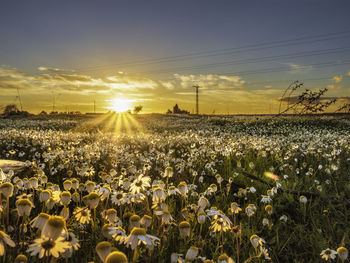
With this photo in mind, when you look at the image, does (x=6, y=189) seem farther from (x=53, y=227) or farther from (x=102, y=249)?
(x=102, y=249)

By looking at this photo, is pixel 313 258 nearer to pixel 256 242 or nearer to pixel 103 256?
pixel 256 242

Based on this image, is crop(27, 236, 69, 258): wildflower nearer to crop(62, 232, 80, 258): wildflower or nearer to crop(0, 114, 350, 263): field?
crop(0, 114, 350, 263): field

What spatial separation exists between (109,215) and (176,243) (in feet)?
3.67

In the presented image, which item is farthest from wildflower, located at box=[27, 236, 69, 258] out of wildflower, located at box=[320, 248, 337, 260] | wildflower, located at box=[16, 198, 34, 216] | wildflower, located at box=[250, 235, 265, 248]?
wildflower, located at box=[320, 248, 337, 260]

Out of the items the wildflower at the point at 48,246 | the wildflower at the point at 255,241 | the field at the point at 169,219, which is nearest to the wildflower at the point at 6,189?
the field at the point at 169,219

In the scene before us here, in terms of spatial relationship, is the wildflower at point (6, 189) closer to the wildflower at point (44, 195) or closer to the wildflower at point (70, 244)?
the wildflower at point (44, 195)

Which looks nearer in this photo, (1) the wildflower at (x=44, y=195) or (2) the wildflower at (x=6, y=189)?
(2) the wildflower at (x=6, y=189)

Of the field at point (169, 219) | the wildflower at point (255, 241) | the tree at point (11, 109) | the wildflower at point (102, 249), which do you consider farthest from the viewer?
the tree at point (11, 109)

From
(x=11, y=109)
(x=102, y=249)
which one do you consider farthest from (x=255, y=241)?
(x=11, y=109)

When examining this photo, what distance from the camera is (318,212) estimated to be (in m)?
3.79

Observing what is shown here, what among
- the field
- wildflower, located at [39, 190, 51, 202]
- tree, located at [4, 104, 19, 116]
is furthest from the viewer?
tree, located at [4, 104, 19, 116]

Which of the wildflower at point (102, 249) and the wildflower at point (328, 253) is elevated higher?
the wildflower at point (102, 249)

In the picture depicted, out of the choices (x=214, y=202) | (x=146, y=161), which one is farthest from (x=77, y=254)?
(x=146, y=161)

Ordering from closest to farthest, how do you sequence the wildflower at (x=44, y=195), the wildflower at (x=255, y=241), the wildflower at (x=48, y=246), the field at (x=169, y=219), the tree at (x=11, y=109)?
the wildflower at (x=48, y=246) < the field at (x=169, y=219) < the wildflower at (x=255, y=241) < the wildflower at (x=44, y=195) < the tree at (x=11, y=109)
